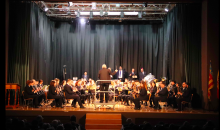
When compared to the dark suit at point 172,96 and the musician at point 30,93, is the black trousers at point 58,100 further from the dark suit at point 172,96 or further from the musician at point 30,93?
the dark suit at point 172,96

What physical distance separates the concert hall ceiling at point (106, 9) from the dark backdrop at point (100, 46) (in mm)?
617

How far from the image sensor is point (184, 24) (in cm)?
1047

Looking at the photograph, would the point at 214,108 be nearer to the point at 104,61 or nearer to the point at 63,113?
the point at 63,113

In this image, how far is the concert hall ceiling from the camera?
13.0 metres

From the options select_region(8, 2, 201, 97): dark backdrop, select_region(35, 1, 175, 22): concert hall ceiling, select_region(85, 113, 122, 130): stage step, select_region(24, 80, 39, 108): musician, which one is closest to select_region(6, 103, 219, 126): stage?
select_region(85, 113, 122, 130): stage step

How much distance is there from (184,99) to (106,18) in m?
9.13

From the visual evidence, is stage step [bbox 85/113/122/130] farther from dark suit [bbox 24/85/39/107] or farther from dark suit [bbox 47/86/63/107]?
dark suit [bbox 24/85/39/107]

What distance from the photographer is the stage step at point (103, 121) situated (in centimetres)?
702

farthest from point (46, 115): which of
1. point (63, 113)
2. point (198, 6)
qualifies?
point (198, 6)

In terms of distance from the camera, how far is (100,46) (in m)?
16.4

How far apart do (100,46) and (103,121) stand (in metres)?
9.84

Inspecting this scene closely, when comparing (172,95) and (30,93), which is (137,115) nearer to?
(172,95)

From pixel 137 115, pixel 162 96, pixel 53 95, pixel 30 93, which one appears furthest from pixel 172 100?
pixel 30 93

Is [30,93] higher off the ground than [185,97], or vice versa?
[30,93]
